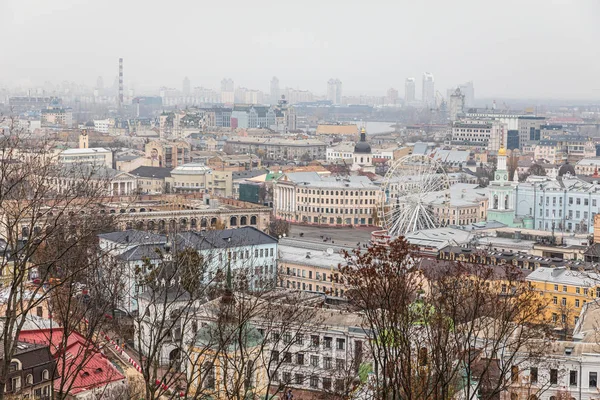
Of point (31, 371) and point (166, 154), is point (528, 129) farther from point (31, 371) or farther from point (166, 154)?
point (31, 371)

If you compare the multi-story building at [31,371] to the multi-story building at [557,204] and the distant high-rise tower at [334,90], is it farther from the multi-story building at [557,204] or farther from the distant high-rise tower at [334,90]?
the distant high-rise tower at [334,90]

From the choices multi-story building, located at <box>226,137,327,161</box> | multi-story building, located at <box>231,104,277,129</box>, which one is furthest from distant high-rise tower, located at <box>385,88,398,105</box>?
multi-story building, located at <box>226,137,327,161</box>

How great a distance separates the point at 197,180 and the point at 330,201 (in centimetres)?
704

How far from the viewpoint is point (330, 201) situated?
1496 inches

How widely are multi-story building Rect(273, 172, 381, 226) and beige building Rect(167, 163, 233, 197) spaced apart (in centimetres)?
424

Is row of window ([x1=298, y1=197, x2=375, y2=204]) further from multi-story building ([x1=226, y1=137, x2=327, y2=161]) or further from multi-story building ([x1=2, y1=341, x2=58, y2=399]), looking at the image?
multi-story building ([x1=2, y1=341, x2=58, y2=399])

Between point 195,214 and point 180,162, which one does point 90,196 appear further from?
point 180,162

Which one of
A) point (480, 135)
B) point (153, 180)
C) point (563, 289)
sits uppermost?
point (480, 135)

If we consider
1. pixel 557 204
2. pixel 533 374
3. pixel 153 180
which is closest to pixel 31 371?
pixel 533 374

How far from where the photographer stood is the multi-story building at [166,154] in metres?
51.2

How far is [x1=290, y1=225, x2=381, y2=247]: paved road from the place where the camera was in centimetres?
3278

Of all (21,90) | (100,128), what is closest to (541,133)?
(100,128)

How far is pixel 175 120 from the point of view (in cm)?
8744

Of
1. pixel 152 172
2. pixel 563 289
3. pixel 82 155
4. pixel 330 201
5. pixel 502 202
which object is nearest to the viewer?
pixel 563 289
